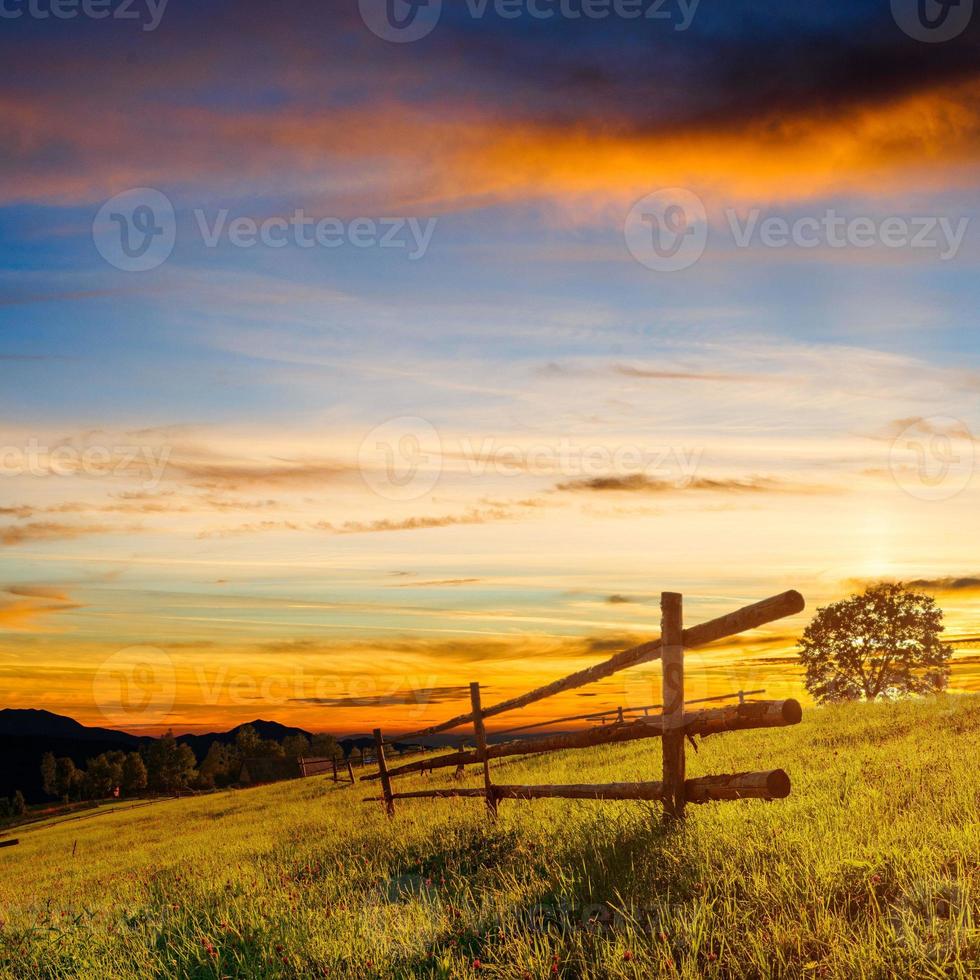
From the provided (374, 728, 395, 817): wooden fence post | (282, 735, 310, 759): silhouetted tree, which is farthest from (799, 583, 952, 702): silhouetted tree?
(282, 735, 310, 759): silhouetted tree

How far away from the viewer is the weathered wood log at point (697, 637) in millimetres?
6094

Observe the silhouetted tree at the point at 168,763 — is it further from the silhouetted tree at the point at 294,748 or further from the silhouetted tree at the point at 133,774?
the silhouetted tree at the point at 294,748

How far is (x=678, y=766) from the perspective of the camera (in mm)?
7082

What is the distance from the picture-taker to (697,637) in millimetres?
7004

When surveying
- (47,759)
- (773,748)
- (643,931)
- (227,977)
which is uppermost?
(643,931)

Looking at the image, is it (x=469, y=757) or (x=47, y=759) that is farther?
(x=47, y=759)

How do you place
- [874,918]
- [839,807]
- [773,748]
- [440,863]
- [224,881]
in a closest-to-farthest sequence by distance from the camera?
[874,918], [839,807], [440,863], [224,881], [773,748]

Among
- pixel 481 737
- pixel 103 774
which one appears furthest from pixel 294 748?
pixel 481 737

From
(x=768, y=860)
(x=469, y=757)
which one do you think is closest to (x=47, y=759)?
(x=469, y=757)

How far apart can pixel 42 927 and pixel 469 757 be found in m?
6.18

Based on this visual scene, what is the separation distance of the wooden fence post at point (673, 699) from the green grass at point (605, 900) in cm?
25

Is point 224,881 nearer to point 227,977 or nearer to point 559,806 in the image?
point 559,806

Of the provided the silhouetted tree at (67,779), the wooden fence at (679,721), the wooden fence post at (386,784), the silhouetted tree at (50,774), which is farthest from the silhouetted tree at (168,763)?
the wooden fence at (679,721)

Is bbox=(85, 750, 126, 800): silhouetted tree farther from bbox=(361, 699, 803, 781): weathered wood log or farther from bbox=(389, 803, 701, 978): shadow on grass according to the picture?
bbox=(389, 803, 701, 978): shadow on grass
